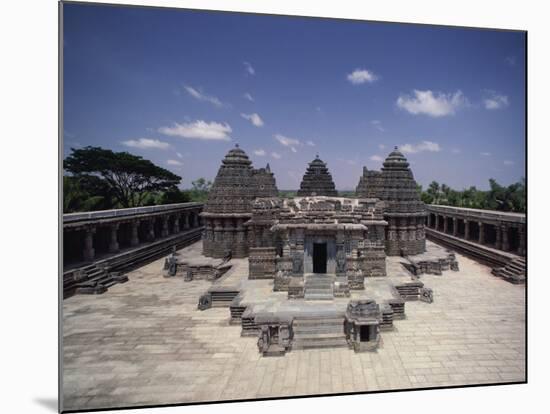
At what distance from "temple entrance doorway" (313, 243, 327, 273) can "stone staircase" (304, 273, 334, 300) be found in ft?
2.32

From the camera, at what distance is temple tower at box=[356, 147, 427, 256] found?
17.3 meters

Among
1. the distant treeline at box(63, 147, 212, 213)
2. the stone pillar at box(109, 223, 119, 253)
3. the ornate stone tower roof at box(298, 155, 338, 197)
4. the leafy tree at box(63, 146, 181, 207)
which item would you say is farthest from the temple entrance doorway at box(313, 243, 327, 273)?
the ornate stone tower roof at box(298, 155, 338, 197)

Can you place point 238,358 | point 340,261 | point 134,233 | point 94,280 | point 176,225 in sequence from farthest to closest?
1. point 176,225
2. point 134,233
3. point 340,261
4. point 94,280
5. point 238,358

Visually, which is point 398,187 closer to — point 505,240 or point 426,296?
point 505,240

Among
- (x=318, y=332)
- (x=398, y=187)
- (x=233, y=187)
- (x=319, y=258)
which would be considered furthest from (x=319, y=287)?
(x=398, y=187)

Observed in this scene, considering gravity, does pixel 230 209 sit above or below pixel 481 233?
above

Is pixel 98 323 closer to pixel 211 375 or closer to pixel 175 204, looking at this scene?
pixel 211 375

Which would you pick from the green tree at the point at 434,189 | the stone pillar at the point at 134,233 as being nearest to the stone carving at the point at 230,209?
the stone pillar at the point at 134,233

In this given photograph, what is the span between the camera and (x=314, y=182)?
21.3 metres

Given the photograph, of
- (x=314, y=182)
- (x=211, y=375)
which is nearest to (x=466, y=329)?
(x=211, y=375)

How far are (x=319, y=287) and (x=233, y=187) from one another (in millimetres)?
8933

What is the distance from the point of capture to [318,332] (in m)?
8.45

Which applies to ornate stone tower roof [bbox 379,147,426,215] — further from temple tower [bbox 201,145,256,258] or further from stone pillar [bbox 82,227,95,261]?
stone pillar [bbox 82,227,95,261]

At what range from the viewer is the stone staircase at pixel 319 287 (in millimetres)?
10062
